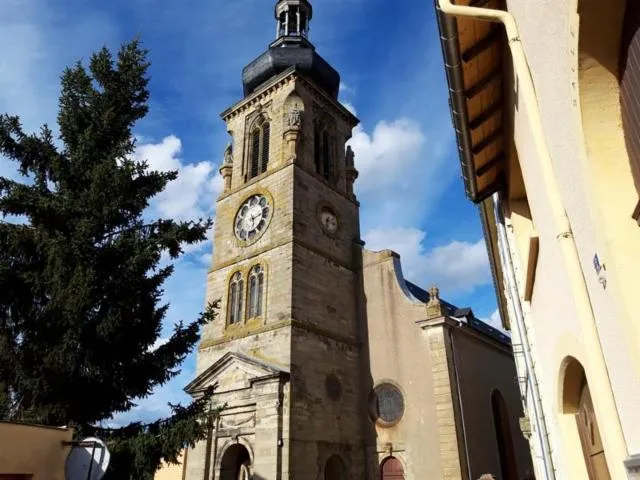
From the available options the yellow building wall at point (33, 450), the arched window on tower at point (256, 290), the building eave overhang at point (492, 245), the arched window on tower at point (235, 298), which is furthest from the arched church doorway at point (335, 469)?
the yellow building wall at point (33, 450)

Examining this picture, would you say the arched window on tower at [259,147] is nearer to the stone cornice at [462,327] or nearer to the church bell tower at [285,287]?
the church bell tower at [285,287]

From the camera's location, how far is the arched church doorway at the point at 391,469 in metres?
17.2

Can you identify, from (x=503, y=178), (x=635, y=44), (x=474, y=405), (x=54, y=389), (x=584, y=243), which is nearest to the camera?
(x=635, y=44)

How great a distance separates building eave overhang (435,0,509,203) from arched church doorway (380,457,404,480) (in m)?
13.9

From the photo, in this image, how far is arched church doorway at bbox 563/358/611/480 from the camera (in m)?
3.76

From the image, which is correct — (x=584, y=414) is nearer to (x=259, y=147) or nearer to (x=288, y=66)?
(x=259, y=147)

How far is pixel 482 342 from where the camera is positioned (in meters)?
20.4

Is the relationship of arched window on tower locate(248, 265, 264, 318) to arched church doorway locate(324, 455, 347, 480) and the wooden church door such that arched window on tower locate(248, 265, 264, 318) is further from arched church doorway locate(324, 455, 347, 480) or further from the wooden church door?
the wooden church door

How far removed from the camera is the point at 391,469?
1744cm

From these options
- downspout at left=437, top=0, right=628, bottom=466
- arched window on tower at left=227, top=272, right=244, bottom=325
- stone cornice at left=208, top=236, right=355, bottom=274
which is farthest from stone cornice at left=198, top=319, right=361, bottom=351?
downspout at left=437, top=0, right=628, bottom=466

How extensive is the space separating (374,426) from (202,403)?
9589 millimetres

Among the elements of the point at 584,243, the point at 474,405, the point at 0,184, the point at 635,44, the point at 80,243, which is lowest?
the point at 584,243

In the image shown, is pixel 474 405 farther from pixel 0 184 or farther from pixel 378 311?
pixel 0 184

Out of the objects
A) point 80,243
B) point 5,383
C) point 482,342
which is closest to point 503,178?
point 80,243
